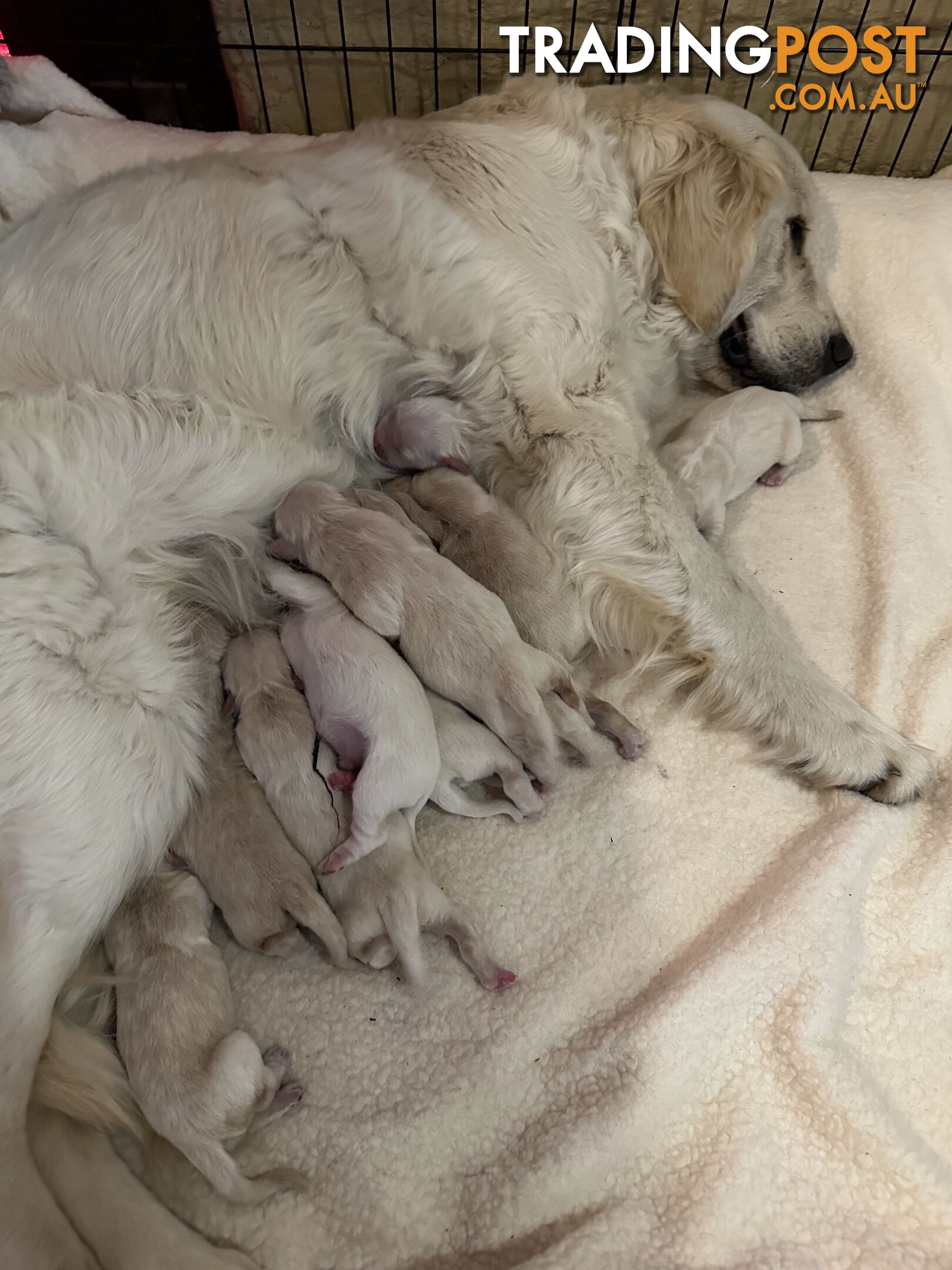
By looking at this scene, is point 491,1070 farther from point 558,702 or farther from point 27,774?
point 27,774

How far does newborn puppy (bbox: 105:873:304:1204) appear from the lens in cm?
129

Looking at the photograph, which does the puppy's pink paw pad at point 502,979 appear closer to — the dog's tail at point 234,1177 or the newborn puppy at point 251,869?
the newborn puppy at point 251,869

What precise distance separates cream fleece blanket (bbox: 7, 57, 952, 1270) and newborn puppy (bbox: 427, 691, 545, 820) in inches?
3.3

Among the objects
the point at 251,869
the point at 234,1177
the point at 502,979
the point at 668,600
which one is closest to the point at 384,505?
the point at 668,600

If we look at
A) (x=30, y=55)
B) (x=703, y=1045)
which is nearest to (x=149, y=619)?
(x=703, y=1045)

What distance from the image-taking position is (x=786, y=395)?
2.22 meters

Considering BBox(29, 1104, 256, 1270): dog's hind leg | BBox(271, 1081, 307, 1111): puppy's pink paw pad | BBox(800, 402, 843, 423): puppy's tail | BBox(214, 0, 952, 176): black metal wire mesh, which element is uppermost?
BBox(214, 0, 952, 176): black metal wire mesh

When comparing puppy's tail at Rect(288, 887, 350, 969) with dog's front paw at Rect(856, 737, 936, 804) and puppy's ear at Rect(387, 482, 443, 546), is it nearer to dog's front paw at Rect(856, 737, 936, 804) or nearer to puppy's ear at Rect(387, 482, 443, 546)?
puppy's ear at Rect(387, 482, 443, 546)

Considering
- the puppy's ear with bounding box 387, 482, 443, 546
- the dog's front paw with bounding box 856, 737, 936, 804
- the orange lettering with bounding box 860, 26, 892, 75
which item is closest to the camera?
the dog's front paw with bounding box 856, 737, 936, 804

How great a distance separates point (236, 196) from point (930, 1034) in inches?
80.1

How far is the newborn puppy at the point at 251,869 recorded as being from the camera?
56.7 inches

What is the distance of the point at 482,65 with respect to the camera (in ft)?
9.20

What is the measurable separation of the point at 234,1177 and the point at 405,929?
421 millimetres

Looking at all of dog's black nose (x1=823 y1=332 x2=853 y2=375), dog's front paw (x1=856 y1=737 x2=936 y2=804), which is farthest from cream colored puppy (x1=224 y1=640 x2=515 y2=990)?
dog's black nose (x1=823 y1=332 x2=853 y2=375)
